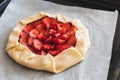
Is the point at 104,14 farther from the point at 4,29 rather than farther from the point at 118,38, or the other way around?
the point at 4,29

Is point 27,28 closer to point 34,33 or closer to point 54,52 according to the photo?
point 34,33

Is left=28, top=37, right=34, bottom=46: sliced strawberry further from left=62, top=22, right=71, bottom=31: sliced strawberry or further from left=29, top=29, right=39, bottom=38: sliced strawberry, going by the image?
left=62, top=22, right=71, bottom=31: sliced strawberry

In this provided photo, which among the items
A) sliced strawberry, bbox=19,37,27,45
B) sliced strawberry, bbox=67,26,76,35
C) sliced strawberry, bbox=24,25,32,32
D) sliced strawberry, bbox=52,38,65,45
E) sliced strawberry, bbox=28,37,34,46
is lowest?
sliced strawberry, bbox=19,37,27,45

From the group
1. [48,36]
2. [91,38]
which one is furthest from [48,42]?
[91,38]

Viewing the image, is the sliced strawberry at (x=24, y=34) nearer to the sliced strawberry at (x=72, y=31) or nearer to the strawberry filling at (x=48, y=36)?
the strawberry filling at (x=48, y=36)

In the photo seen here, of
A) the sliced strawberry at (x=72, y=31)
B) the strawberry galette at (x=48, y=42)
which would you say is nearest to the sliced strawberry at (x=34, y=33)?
the strawberry galette at (x=48, y=42)

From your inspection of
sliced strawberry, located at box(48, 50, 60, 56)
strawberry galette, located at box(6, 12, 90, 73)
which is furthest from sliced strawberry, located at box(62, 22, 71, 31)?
sliced strawberry, located at box(48, 50, 60, 56)
